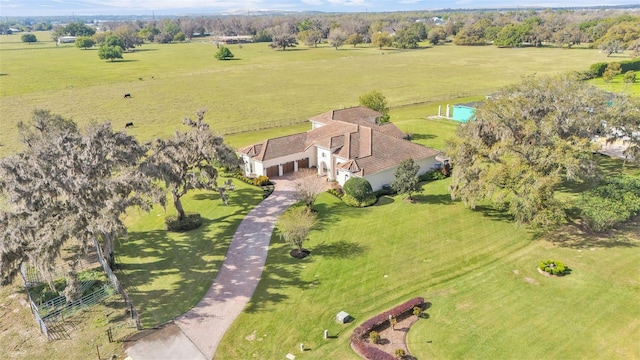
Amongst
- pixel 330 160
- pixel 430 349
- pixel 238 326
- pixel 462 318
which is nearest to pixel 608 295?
pixel 462 318

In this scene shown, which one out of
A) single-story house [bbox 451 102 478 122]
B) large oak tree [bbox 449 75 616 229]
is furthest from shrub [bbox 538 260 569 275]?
single-story house [bbox 451 102 478 122]

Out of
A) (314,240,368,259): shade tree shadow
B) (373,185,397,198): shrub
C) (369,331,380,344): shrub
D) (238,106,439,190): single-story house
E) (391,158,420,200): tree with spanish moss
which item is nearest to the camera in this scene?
(369,331,380,344): shrub

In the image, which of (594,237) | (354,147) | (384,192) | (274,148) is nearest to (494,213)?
(594,237)

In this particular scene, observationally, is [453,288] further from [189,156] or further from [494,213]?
[189,156]

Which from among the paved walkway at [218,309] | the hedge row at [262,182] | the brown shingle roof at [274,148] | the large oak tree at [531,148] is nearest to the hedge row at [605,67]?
the large oak tree at [531,148]

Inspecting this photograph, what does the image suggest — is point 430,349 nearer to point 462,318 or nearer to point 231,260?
point 462,318

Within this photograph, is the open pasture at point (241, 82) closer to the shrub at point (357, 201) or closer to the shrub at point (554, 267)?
the shrub at point (357, 201)

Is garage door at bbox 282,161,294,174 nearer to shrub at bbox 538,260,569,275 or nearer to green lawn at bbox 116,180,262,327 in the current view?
green lawn at bbox 116,180,262,327
